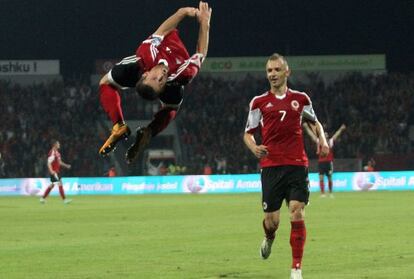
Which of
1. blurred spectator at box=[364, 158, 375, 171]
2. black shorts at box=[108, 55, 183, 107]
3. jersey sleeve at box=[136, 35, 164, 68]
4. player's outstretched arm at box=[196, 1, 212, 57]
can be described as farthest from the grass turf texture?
blurred spectator at box=[364, 158, 375, 171]

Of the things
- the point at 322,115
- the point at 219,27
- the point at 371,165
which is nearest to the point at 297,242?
the point at 371,165

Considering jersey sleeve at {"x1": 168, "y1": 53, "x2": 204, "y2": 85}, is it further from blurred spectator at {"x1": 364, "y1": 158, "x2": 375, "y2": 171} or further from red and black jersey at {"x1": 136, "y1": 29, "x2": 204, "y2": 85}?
blurred spectator at {"x1": 364, "y1": 158, "x2": 375, "y2": 171}

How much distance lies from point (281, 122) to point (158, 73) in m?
2.93

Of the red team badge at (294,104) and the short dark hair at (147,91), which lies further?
the red team badge at (294,104)

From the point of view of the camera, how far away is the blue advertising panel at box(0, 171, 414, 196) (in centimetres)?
4194

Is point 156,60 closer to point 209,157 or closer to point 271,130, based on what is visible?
point 271,130

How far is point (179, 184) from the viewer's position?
145 feet

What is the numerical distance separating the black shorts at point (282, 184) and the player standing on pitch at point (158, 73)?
6.68ft

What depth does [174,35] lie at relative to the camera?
410 inches

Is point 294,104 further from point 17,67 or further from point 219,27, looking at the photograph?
point 17,67

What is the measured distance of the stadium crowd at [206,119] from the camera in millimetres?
47875

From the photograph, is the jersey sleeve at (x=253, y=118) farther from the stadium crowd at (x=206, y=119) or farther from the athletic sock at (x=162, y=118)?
the stadium crowd at (x=206, y=119)

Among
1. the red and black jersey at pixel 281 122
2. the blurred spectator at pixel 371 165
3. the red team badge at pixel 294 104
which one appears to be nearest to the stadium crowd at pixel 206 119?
the blurred spectator at pixel 371 165

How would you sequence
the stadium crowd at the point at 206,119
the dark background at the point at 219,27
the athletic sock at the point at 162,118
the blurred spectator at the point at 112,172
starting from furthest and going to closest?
the dark background at the point at 219,27 → the stadium crowd at the point at 206,119 → the blurred spectator at the point at 112,172 → the athletic sock at the point at 162,118
